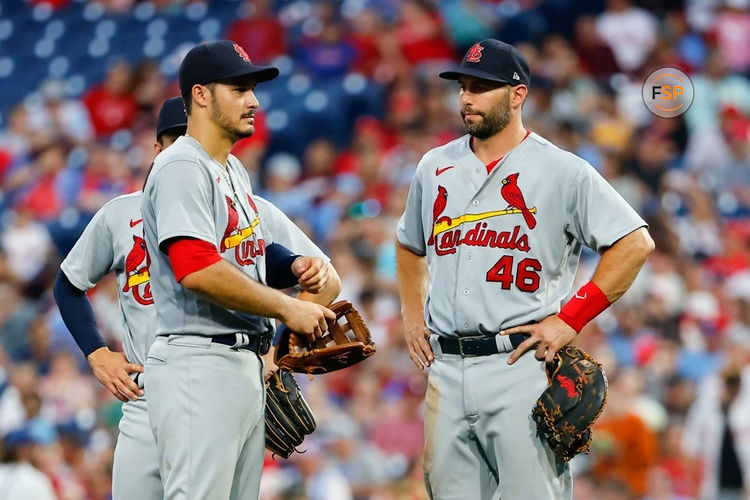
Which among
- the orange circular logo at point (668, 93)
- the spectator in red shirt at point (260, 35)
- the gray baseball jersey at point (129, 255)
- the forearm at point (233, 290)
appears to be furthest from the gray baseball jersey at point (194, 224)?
the spectator in red shirt at point (260, 35)

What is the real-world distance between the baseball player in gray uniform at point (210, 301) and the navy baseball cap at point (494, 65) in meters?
0.71

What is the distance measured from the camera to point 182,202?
3.53 meters

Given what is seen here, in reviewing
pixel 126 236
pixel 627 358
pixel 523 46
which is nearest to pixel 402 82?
pixel 523 46

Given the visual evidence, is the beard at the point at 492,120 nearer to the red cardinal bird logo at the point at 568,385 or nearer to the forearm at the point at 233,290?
the red cardinal bird logo at the point at 568,385

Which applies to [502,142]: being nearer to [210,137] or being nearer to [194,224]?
[210,137]

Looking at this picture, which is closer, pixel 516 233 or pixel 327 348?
pixel 327 348

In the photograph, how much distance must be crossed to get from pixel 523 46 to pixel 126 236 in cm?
654

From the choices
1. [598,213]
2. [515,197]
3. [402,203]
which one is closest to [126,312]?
[515,197]

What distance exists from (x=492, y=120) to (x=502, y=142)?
0.10 metres

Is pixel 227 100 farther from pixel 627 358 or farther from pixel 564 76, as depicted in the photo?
pixel 564 76

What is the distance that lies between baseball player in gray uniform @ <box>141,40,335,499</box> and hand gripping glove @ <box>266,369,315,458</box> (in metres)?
0.14

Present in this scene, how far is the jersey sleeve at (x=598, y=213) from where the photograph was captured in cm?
398

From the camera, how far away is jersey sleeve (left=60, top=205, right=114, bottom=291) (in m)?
4.48

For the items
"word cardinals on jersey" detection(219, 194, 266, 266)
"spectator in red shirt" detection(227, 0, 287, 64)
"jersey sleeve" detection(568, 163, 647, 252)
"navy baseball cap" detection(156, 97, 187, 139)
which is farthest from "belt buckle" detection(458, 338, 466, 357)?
"spectator in red shirt" detection(227, 0, 287, 64)
